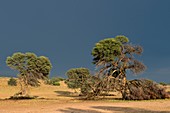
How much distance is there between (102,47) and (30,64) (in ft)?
39.8

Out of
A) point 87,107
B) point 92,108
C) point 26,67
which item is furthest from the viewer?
point 26,67

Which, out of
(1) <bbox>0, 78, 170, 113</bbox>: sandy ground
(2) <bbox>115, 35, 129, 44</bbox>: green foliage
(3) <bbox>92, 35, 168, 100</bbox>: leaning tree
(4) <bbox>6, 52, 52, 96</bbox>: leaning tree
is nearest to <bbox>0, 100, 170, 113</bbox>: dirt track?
(1) <bbox>0, 78, 170, 113</bbox>: sandy ground

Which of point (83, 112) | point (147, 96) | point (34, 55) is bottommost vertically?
point (83, 112)

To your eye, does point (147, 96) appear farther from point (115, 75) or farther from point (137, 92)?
point (115, 75)

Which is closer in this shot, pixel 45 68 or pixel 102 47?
pixel 102 47

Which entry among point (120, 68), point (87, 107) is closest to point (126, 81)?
point (120, 68)

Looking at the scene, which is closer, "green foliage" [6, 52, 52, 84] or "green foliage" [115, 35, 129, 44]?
"green foliage" [115, 35, 129, 44]

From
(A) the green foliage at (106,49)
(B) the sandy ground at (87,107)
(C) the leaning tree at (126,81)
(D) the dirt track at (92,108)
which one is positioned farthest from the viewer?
(A) the green foliage at (106,49)

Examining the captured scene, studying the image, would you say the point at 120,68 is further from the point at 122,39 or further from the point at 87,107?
the point at 87,107

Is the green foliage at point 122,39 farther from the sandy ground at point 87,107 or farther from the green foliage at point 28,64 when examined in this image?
the green foliage at point 28,64

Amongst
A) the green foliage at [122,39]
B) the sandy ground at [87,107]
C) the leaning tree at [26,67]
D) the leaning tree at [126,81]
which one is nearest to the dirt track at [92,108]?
the sandy ground at [87,107]

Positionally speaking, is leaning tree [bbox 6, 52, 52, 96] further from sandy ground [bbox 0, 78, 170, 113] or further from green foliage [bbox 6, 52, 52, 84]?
sandy ground [bbox 0, 78, 170, 113]

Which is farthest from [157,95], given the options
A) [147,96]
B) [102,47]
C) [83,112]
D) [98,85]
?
[83,112]

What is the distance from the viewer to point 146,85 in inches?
1288
